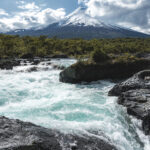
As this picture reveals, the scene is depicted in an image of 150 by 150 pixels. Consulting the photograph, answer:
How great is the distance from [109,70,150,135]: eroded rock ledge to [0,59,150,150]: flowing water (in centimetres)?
42

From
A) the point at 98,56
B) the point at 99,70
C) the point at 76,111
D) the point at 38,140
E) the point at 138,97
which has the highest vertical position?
A: the point at 98,56

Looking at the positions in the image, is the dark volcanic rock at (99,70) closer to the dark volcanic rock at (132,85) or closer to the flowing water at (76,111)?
the flowing water at (76,111)

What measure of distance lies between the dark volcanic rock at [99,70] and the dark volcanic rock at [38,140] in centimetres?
1100

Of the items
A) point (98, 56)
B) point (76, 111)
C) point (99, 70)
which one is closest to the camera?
point (76, 111)

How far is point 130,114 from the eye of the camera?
9.32m

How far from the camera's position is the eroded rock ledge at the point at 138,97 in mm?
8312

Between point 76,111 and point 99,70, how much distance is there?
915 cm

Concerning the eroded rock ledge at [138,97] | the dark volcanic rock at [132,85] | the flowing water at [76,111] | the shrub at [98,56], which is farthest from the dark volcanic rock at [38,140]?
the shrub at [98,56]

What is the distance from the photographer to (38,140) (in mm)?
5547

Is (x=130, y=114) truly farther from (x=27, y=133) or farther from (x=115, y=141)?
(x=27, y=133)

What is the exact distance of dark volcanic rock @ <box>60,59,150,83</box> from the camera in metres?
17.4

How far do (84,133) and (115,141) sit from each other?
155 cm

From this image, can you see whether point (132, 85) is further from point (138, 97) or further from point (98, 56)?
point (98, 56)

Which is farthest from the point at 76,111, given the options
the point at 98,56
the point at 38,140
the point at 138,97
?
the point at 98,56
